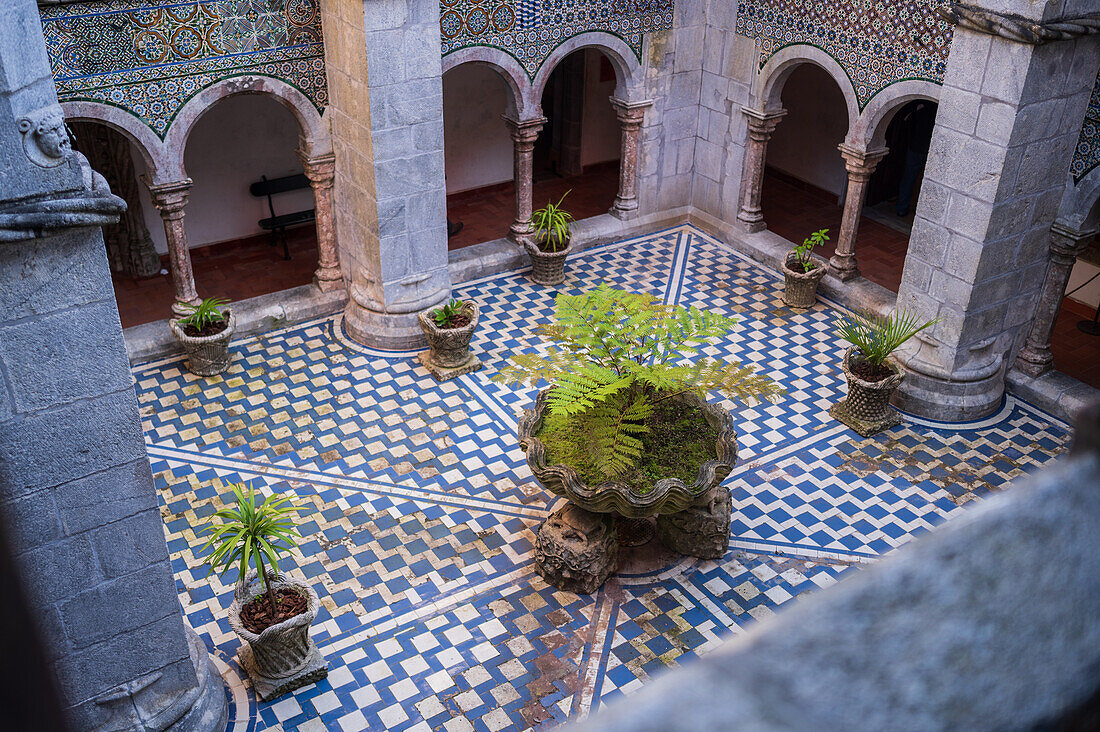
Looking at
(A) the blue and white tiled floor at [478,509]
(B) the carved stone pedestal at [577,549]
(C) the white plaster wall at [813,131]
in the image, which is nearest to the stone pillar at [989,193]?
(A) the blue and white tiled floor at [478,509]

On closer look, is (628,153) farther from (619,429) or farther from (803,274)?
(619,429)

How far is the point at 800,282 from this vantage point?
936 cm

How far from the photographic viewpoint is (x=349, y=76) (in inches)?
312

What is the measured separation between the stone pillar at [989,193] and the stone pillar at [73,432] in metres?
5.57

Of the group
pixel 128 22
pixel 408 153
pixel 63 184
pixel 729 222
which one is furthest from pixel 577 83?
pixel 63 184

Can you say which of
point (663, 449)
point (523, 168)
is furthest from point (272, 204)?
point (663, 449)

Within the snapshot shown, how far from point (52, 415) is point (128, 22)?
4435 millimetres

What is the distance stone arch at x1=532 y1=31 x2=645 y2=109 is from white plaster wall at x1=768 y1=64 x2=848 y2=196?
9.67ft

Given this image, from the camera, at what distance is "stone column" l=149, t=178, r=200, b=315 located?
26.6 ft

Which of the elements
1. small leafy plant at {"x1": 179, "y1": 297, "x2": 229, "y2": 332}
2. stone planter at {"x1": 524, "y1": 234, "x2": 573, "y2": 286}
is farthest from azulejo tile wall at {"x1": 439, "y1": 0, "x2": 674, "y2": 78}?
small leafy plant at {"x1": 179, "y1": 297, "x2": 229, "y2": 332}

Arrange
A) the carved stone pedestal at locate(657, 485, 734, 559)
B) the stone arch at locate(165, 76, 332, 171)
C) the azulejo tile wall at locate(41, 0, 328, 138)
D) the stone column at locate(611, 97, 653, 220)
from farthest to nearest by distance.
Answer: the stone column at locate(611, 97, 653, 220) < the stone arch at locate(165, 76, 332, 171) < the azulejo tile wall at locate(41, 0, 328, 138) < the carved stone pedestal at locate(657, 485, 734, 559)

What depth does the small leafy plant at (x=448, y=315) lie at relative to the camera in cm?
836

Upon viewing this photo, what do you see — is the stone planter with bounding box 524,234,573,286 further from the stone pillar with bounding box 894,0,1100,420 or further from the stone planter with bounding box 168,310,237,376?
the stone pillar with bounding box 894,0,1100,420

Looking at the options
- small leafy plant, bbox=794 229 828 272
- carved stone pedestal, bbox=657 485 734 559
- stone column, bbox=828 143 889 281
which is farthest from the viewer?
small leafy plant, bbox=794 229 828 272
